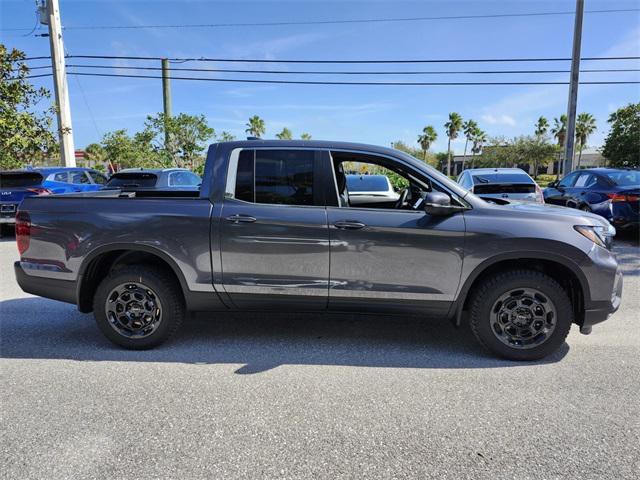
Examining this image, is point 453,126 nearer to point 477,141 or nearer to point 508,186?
point 477,141

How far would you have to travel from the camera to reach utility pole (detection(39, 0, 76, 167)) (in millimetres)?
16031

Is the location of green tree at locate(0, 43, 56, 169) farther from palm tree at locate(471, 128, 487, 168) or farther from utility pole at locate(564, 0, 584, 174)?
palm tree at locate(471, 128, 487, 168)

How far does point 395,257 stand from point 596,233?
5.49 ft

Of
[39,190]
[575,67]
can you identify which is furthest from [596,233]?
[575,67]

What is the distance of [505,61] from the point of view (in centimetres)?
1895

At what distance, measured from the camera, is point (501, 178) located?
29.5 feet

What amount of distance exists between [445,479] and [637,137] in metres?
32.8

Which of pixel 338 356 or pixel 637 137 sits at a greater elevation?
pixel 637 137

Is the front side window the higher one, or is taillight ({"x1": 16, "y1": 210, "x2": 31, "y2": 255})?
the front side window

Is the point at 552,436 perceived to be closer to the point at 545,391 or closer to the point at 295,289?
the point at 545,391

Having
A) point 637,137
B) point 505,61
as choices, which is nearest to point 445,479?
point 505,61

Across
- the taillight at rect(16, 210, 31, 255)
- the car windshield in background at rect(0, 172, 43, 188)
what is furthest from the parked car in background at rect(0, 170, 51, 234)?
the taillight at rect(16, 210, 31, 255)

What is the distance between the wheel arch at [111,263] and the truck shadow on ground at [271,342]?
52 centimetres

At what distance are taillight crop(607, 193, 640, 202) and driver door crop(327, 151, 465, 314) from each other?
22.6 ft
